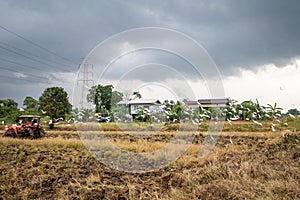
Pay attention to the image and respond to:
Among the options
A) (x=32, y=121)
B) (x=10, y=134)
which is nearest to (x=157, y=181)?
(x=10, y=134)

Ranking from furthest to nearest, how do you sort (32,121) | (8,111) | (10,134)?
(8,111) < (32,121) < (10,134)

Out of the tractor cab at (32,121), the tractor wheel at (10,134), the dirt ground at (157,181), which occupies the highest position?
the tractor cab at (32,121)

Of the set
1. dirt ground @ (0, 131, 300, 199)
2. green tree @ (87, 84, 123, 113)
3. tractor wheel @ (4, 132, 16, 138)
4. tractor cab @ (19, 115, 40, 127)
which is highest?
green tree @ (87, 84, 123, 113)

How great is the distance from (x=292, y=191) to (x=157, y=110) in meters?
14.3

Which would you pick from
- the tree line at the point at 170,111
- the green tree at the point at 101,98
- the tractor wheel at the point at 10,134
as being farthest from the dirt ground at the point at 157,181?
the green tree at the point at 101,98

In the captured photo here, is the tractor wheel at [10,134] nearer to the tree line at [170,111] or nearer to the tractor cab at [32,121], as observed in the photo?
the tractor cab at [32,121]

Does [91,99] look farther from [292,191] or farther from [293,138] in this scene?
[292,191]

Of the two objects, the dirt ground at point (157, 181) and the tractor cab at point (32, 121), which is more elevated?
the tractor cab at point (32, 121)

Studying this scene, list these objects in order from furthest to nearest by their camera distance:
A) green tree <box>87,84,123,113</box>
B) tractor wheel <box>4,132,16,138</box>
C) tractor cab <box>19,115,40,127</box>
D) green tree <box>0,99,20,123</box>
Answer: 1. green tree <box>0,99,20,123</box>
2. green tree <box>87,84,123,113</box>
3. tractor cab <box>19,115,40,127</box>
4. tractor wheel <box>4,132,16,138</box>

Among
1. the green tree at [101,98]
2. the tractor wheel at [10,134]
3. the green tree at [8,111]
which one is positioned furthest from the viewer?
the green tree at [8,111]

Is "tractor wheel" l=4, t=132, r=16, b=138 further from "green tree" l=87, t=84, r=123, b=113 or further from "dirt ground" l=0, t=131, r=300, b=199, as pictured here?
"dirt ground" l=0, t=131, r=300, b=199

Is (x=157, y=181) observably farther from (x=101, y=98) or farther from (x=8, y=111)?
(x=8, y=111)

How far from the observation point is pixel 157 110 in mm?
17578

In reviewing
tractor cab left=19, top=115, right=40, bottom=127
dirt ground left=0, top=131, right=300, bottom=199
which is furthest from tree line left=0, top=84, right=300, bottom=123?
dirt ground left=0, top=131, right=300, bottom=199
